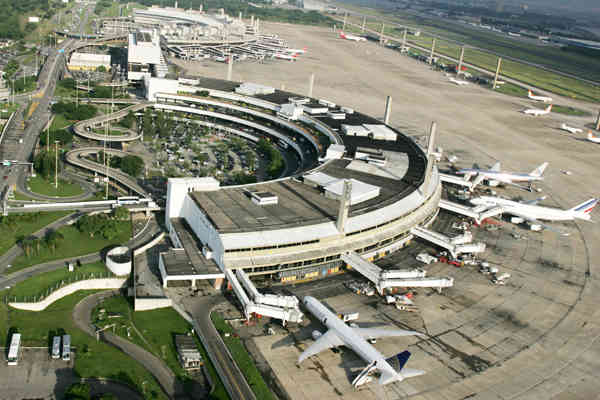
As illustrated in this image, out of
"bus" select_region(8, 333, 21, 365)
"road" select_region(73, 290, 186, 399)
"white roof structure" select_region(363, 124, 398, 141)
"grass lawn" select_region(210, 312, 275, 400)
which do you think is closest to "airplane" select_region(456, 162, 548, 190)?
"white roof structure" select_region(363, 124, 398, 141)

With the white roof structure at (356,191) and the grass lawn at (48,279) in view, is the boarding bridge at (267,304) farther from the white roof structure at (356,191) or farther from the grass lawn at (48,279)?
the white roof structure at (356,191)

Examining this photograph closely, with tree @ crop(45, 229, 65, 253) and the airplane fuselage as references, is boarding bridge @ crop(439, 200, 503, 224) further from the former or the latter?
tree @ crop(45, 229, 65, 253)

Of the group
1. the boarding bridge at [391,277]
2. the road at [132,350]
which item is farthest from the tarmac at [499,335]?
the road at [132,350]

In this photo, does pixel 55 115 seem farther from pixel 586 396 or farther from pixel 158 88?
pixel 586 396

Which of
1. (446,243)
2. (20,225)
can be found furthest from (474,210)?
(20,225)

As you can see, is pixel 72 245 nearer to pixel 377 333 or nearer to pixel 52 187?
pixel 52 187
